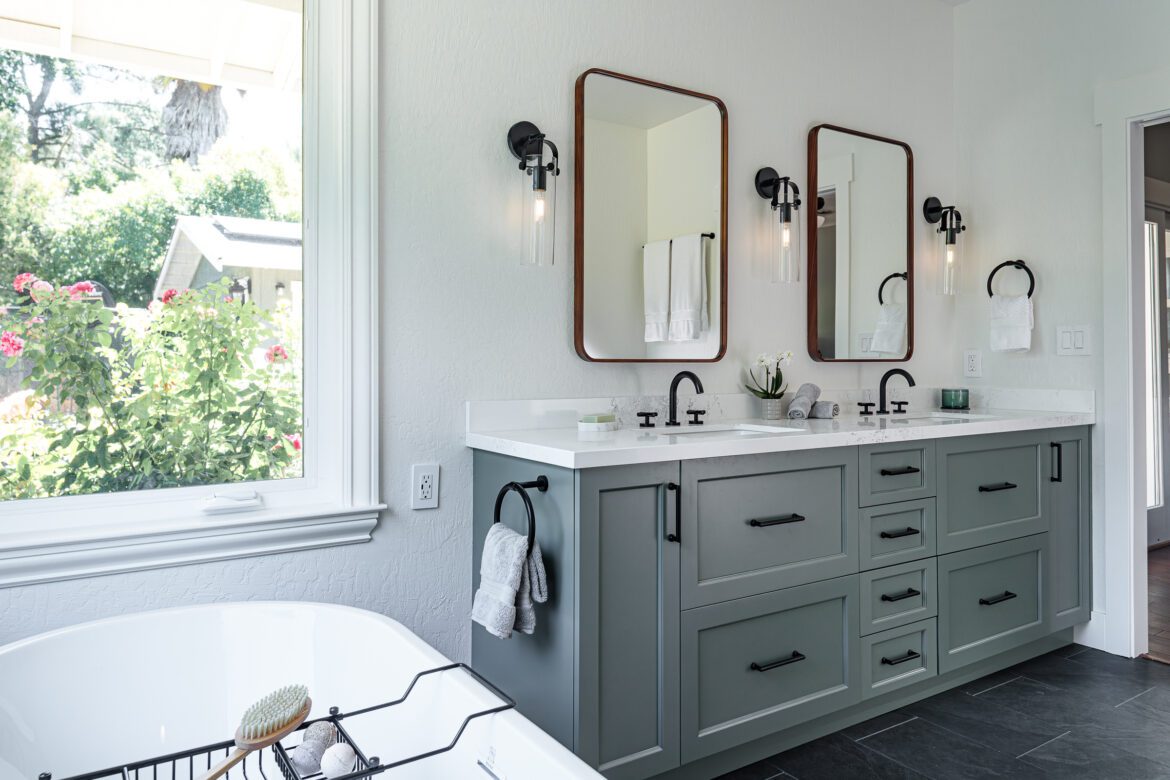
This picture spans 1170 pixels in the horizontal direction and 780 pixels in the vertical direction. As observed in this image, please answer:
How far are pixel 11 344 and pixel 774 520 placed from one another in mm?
1889

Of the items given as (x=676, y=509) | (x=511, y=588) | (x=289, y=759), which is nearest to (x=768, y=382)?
(x=676, y=509)

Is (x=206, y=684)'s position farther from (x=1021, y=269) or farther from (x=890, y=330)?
(x=1021, y=269)

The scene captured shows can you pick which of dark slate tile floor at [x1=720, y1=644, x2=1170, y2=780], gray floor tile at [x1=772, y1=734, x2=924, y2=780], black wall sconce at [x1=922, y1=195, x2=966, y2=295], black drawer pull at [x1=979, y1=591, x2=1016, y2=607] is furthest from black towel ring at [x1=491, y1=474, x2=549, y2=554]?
black wall sconce at [x1=922, y1=195, x2=966, y2=295]

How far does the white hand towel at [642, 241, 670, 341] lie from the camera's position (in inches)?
99.1

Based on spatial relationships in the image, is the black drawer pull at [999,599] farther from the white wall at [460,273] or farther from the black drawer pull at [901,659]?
the white wall at [460,273]

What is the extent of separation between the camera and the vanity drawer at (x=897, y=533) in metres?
2.36

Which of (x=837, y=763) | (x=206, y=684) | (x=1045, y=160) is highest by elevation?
(x=1045, y=160)

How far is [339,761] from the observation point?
1.21 metres

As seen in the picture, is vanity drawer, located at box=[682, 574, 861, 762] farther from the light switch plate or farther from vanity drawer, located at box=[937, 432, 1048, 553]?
the light switch plate

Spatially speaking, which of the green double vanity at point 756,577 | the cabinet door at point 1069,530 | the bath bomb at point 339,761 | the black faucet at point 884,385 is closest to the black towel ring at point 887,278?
the black faucet at point 884,385

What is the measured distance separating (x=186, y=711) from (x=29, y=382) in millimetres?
824

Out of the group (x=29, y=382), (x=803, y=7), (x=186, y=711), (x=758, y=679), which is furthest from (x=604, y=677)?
(x=803, y=7)

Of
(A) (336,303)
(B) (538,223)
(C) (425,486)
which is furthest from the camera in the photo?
(B) (538,223)

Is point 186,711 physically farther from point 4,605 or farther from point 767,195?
point 767,195
